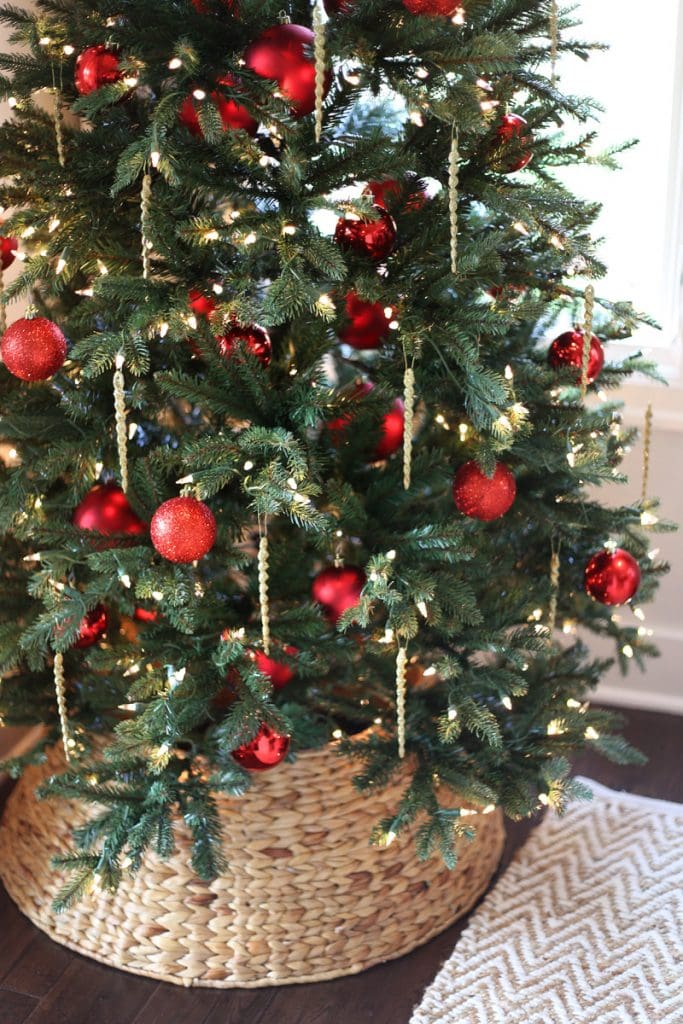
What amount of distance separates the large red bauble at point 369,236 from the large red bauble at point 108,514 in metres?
0.42

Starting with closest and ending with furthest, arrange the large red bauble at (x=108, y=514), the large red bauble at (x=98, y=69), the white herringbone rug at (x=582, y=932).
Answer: the large red bauble at (x=98, y=69)
the large red bauble at (x=108, y=514)
the white herringbone rug at (x=582, y=932)

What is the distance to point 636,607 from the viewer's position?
1666 millimetres

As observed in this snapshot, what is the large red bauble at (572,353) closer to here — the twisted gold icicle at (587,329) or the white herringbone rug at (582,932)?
the twisted gold icicle at (587,329)

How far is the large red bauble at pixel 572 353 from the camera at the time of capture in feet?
5.18

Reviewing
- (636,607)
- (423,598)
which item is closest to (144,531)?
(423,598)

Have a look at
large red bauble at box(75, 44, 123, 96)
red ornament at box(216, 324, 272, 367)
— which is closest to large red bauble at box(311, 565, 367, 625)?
red ornament at box(216, 324, 272, 367)

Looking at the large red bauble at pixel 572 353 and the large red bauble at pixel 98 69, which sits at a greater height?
the large red bauble at pixel 98 69

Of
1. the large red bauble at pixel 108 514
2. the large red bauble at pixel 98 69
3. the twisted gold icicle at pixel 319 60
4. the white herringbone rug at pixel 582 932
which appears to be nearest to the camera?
the twisted gold icicle at pixel 319 60

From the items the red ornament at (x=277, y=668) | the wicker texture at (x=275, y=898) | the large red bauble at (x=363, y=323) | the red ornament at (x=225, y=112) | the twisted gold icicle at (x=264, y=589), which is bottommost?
the wicker texture at (x=275, y=898)

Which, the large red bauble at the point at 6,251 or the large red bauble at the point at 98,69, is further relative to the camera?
the large red bauble at the point at 6,251

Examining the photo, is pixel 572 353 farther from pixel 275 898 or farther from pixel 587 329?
pixel 275 898

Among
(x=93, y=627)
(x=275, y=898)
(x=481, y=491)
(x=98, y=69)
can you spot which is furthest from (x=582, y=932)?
(x=98, y=69)

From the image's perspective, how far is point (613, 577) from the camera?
5.23ft

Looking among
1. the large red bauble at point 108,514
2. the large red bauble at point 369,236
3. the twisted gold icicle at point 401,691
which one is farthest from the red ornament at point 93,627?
the large red bauble at point 369,236
